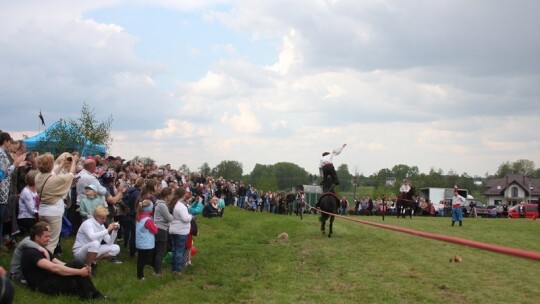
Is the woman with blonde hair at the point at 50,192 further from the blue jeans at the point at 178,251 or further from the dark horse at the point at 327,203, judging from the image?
the dark horse at the point at 327,203

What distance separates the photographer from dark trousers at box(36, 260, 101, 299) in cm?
850

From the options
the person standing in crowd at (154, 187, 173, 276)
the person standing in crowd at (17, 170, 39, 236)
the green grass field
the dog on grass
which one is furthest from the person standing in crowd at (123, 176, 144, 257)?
the dog on grass

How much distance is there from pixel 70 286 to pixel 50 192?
5.66 ft

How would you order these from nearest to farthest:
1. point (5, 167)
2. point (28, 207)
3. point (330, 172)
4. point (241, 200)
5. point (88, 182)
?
1. point (5, 167)
2. point (28, 207)
3. point (88, 182)
4. point (330, 172)
5. point (241, 200)

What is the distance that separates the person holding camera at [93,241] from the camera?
30.6 ft

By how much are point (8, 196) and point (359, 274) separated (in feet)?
23.2

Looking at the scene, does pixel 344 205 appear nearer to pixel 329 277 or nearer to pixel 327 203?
pixel 327 203

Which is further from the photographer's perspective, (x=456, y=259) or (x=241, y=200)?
(x=241, y=200)

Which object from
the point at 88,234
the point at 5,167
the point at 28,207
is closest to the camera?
the point at 88,234

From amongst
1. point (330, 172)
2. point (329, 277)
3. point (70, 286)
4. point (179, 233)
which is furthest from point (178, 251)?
point (330, 172)

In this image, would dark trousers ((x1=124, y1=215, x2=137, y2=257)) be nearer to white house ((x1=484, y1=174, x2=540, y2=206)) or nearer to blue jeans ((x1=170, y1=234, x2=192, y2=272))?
blue jeans ((x1=170, y1=234, x2=192, y2=272))

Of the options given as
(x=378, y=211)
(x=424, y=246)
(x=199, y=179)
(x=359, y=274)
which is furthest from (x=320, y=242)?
(x=378, y=211)

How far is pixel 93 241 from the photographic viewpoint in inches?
368

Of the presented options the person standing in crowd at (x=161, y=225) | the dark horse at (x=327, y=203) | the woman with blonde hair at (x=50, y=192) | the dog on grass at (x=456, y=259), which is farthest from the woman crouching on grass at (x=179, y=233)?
the dark horse at (x=327, y=203)
